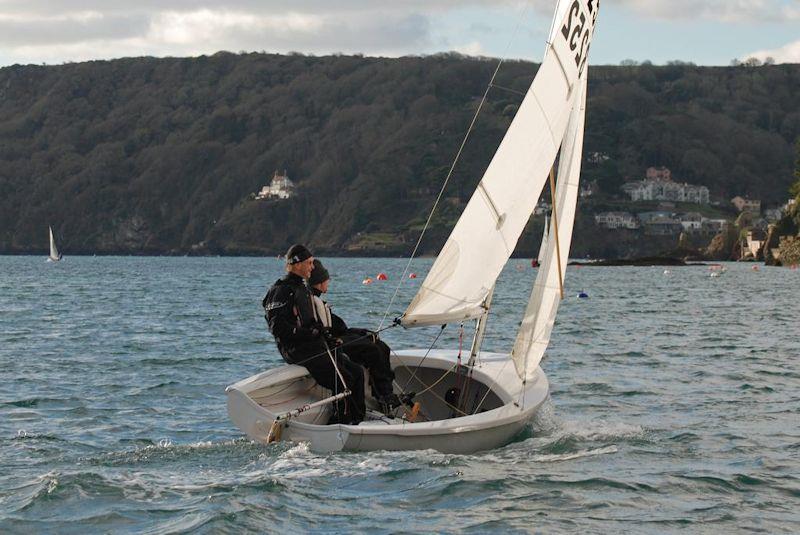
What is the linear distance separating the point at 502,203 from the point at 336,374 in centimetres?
269

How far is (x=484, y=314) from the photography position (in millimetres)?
14039

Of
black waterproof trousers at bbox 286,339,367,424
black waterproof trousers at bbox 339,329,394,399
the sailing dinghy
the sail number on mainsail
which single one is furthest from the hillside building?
black waterproof trousers at bbox 286,339,367,424

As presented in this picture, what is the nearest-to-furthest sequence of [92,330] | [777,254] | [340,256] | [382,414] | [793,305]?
[382,414], [92,330], [793,305], [777,254], [340,256]

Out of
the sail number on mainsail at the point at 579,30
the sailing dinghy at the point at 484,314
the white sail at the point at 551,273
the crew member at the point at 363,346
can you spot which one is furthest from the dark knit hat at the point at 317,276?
the sail number on mainsail at the point at 579,30

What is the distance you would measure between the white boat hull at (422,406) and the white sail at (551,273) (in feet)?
1.20

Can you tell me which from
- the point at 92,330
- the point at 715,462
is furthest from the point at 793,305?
the point at 715,462

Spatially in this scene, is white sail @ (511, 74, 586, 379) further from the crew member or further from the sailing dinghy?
the crew member

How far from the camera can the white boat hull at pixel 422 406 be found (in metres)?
12.2

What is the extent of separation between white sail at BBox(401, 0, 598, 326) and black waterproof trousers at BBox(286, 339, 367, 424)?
92cm

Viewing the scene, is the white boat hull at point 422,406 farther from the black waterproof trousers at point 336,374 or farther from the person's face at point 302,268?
the person's face at point 302,268

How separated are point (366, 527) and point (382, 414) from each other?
10.9ft

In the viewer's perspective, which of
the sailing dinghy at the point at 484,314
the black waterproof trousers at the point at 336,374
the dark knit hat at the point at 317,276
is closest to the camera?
the sailing dinghy at the point at 484,314

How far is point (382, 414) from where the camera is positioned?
44.4 ft

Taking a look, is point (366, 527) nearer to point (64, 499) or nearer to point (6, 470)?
point (64, 499)
